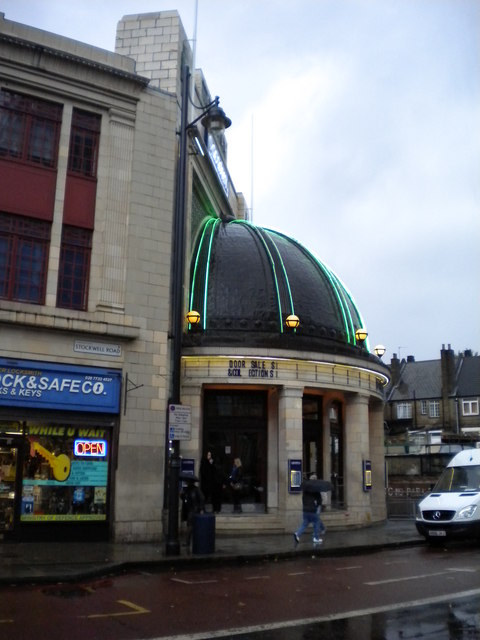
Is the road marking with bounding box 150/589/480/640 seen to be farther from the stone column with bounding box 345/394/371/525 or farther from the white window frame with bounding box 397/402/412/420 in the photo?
the white window frame with bounding box 397/402/412/420

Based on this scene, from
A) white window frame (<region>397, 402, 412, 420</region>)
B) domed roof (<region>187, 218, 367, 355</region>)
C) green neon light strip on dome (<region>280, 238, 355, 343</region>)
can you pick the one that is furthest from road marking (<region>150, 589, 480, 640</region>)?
white window frame (<region>397, 402, 412, 420</region>)

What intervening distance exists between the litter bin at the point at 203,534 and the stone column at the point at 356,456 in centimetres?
848

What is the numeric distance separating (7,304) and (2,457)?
361 centimetres

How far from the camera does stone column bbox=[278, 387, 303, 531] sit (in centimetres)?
1983

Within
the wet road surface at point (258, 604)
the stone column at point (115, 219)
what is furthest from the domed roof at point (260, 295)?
the wet road surface at point (258, 604)

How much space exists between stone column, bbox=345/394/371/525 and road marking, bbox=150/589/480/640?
1194cm

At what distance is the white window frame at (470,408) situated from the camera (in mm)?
65825

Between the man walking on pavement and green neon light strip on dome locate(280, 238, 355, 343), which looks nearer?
the man walking on pavement

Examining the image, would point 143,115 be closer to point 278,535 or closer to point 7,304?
point 7,304

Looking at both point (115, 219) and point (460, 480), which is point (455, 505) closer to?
point (460, 480)

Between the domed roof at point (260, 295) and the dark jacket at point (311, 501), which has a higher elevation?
the domed roof at point (260, 295)

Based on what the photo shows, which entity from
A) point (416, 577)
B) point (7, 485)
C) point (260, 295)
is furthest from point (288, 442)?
point (416, 577)

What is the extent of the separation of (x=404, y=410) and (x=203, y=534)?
60.3 meters

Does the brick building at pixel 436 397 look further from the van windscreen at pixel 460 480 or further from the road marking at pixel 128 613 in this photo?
the road marking at pixel 128 613
